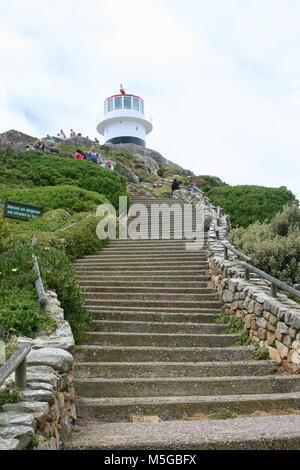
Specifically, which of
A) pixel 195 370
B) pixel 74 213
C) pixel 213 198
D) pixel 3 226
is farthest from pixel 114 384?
pixel 213 198

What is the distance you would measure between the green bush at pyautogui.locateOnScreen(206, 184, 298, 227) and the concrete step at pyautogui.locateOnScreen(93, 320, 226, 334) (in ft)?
35.5

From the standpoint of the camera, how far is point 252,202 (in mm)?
18875

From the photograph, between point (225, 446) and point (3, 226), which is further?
point (3, 226)

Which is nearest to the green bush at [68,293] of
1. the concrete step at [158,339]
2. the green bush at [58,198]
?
the concrete step at [158,339]

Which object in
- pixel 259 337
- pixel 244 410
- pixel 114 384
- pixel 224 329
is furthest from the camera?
pixel 224 329

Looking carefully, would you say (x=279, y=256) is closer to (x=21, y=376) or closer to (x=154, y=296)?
(x=154, y=296)

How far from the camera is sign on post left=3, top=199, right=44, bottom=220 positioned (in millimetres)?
8094

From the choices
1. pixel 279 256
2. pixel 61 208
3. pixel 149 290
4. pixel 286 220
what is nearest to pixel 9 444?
pixel 149 290

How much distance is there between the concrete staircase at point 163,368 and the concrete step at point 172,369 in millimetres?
13

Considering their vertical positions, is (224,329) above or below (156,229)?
below

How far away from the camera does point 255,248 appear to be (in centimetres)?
961

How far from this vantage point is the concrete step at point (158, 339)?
6020 millimetres

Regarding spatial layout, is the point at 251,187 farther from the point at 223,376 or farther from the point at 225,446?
the point at 225,446

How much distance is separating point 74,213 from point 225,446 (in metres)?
11.9
